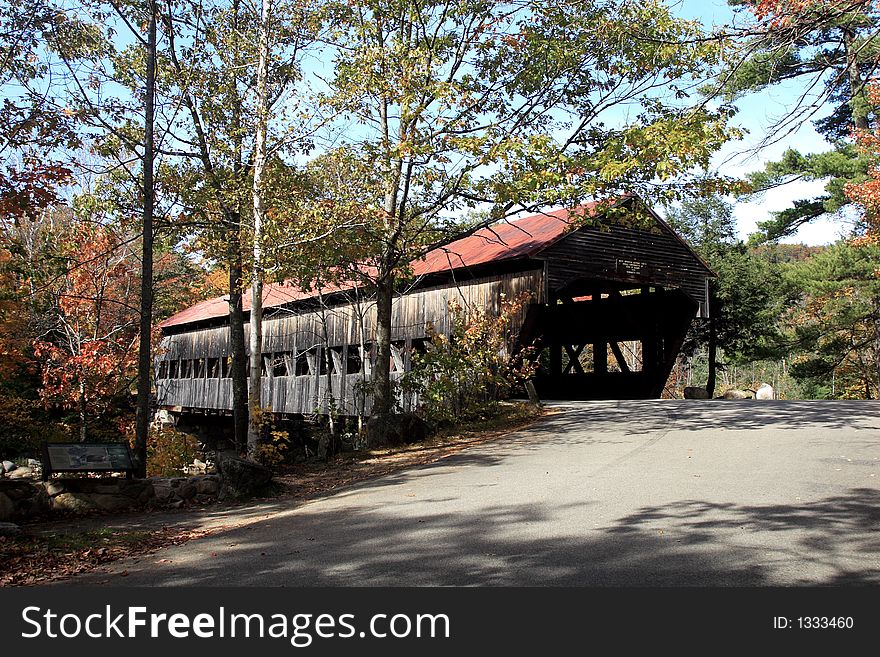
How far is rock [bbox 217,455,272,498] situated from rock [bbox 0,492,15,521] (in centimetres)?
230

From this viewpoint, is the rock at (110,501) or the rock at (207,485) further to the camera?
the rock at (207,485)

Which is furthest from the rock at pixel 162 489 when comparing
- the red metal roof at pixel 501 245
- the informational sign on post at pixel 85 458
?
the red metal roof at pixel 501 245

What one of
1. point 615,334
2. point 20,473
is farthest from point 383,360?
point 615,334

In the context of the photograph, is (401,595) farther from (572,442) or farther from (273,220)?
(273,220)

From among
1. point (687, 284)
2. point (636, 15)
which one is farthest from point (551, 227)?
point (636, 15)

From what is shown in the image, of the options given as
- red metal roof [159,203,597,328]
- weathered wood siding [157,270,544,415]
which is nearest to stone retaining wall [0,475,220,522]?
weathered wood siding [157,270,544,415]

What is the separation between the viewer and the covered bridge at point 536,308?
17.8m

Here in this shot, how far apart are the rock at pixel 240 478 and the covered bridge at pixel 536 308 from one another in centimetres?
614

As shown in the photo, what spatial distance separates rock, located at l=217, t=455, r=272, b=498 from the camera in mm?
9422

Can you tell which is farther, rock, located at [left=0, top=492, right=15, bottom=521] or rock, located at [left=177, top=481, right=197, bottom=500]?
rock, located at [left=177, top=481, right=197, bottom=500]

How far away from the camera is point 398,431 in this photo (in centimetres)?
1374

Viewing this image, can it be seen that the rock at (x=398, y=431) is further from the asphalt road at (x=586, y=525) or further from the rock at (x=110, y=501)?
the rock at (x=110, y=501)

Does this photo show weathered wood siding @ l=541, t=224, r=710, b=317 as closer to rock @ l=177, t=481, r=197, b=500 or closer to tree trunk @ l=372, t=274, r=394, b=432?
tree trunk @ l=372, t=274, r=394, b=432

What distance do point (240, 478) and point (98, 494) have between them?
1610 mm
